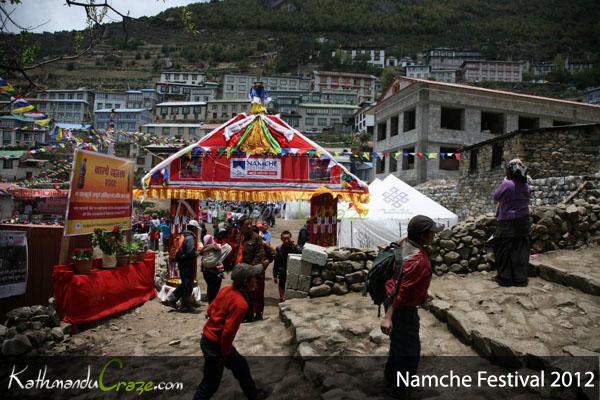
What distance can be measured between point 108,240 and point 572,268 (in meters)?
7.88

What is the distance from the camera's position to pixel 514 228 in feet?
18.1

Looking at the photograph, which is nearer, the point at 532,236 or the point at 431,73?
the point at 532,236

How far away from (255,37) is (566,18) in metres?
111

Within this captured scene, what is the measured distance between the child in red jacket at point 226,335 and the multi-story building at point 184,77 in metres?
108

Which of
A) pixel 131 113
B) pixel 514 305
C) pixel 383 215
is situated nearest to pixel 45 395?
pixel 514 305

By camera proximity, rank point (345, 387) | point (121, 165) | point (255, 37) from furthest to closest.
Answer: point (255, 37), point (121, 165), point (345, 387)

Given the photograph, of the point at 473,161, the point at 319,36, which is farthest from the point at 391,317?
the point at 319,36

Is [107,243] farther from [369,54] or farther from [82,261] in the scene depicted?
[369,54]

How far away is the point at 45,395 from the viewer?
4559 mm

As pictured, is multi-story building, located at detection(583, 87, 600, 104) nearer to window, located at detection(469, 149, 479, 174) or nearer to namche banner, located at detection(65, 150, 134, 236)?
window, located at detection(469, 149, 479, 174)

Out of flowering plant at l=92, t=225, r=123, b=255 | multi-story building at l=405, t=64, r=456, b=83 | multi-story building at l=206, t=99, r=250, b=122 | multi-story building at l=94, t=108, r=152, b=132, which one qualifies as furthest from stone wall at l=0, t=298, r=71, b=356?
multi-story building at l=405, t=64, r=456, b=83

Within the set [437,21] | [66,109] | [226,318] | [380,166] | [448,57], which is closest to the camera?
[226,318]

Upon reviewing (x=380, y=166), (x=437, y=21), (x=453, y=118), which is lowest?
(x=380, y=166)

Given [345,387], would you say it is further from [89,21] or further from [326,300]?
[89,21]
